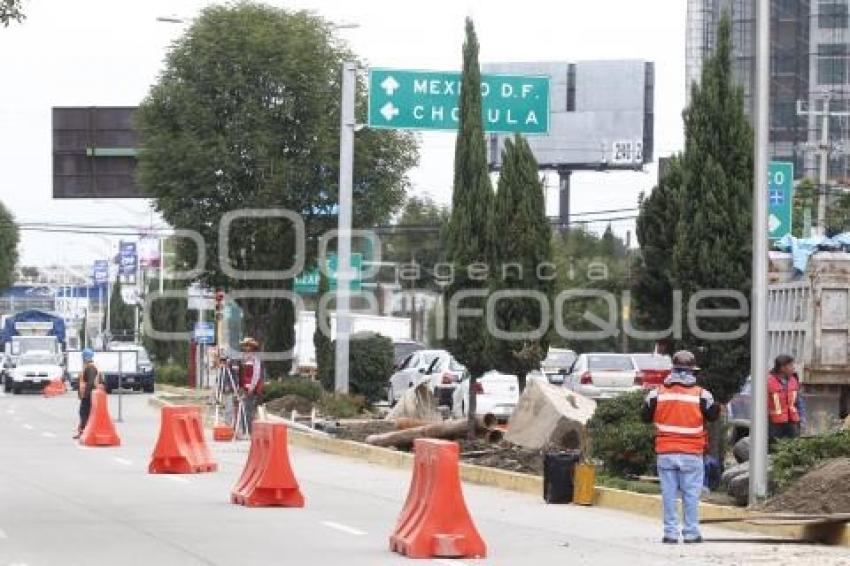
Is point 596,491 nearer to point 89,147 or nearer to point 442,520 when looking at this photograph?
point 442,520

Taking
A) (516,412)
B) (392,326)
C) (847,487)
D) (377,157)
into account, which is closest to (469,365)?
(516,412)

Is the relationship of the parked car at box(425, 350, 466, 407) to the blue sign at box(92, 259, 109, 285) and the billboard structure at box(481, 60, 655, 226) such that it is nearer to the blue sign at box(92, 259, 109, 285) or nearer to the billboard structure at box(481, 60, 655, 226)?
the billboard structure at box(481, 60, 655, 226)

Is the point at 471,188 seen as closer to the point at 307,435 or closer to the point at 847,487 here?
the point at 307,435

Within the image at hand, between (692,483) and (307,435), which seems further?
(307,435)

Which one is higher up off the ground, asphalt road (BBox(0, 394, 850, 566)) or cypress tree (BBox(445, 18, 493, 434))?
cypress tree (BBox(445, 18, 493, 434))

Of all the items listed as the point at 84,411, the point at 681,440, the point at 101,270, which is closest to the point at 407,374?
the point at 84,411

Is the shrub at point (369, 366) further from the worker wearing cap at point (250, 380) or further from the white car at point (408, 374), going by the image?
the worker wearing cap at point (250, 380)

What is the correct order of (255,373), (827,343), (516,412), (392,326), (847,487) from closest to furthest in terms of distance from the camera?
(847,487) → (827,343) → (516,412) → (255,373) → (392,326)

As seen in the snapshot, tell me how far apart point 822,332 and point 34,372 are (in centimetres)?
4896

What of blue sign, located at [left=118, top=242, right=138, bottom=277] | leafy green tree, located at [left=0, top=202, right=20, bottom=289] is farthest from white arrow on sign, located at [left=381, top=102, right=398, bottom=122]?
leafy green tree, located at [left=0, top=202, right=20, bottom=289]

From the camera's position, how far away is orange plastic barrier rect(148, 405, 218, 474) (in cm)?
2591

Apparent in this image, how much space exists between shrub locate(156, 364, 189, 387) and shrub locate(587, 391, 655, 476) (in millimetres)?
52561

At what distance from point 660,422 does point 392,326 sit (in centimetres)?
6164

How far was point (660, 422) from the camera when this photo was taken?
54.6ft
